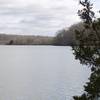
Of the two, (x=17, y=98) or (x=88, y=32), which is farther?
(x=17, y=98)

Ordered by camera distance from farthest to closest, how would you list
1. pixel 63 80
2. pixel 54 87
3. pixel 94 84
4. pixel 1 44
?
pixel 1 44 → pixel 63 80 → pixel 54 87 → pixel 94 84

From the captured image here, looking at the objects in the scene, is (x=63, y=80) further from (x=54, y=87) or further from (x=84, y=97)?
(x=84, y=97)

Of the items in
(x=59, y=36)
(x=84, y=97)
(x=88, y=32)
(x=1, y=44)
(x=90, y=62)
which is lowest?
(x=1, y=44)

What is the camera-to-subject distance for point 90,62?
20.6 ft

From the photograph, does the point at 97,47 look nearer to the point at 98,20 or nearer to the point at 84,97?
the point at 98,20

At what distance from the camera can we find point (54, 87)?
26438 millimetres

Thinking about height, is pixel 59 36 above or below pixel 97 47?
below

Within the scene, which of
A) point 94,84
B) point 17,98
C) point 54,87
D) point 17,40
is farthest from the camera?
point 17,40

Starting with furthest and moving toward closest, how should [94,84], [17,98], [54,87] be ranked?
[54,87] < [17,98] < [94,84]

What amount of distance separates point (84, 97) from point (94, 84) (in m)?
0.32

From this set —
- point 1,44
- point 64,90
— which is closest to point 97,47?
point 64,90

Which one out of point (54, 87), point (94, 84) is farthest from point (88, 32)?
point (54, 87)

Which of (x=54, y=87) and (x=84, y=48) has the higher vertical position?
(x=84, y=48)

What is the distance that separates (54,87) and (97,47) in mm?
20439
